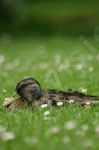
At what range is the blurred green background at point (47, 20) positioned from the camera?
1133 inches

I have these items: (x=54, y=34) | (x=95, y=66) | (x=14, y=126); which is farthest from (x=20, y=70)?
(x=54, y=34)

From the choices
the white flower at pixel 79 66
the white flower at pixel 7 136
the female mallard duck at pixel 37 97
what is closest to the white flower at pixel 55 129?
the white flower at pixel 7 136

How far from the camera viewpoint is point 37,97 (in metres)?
7.91

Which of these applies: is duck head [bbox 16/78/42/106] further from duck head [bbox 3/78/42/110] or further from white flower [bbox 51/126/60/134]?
white flower [bbox 51/126/60/134]

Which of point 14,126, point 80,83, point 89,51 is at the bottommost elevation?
point 14,126

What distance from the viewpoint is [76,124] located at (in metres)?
6.22

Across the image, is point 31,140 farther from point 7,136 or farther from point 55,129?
point 55,129

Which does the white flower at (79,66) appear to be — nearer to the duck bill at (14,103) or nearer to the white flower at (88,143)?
the duck bill at (14,103)

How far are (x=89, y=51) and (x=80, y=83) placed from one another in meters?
6.13

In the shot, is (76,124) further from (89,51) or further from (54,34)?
(54,34)

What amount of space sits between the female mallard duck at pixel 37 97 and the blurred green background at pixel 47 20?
18890 mm

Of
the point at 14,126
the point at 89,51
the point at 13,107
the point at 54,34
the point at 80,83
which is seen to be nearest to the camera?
the point at 14,126

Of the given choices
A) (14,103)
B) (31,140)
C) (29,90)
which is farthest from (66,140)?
(14,103)

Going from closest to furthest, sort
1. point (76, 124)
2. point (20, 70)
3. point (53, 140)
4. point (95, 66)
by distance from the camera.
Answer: point (53, 140) → point (76, 124) → point (95, 66) → point (20, 70)
